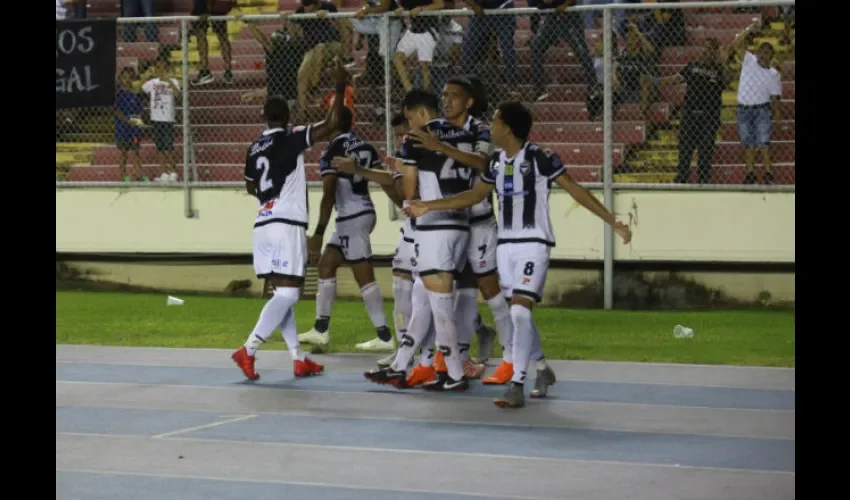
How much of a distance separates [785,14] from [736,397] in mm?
7031

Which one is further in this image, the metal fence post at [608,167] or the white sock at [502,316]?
the metal fence post at [608,167]

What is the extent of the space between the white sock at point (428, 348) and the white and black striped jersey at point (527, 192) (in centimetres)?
123

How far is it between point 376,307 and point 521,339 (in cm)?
303

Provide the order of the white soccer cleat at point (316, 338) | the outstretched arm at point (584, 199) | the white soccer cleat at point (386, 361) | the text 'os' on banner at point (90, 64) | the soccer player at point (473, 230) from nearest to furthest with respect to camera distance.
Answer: the outstretched arm at point (584, 199) < the soccer player at point (473, 230) < the white soccer cleat at point (386, 361) < the white soccer cleat at point (316, 338) < the text 'os' on banner at point (90, 64)

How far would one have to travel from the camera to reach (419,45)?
1623cm

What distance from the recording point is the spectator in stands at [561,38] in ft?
52.3

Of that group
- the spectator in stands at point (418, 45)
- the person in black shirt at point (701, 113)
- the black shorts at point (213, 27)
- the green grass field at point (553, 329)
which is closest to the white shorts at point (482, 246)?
the green grass field at point (553, 329)

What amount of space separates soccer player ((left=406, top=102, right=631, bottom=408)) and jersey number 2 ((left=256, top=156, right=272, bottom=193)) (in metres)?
1.67

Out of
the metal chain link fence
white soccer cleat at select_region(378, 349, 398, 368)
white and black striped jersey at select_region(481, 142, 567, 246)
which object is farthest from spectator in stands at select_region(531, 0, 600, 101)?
white and black striped jersey at select_region(481, 142, 567, 246)

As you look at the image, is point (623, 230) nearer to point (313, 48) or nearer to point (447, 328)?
point (447, 328)

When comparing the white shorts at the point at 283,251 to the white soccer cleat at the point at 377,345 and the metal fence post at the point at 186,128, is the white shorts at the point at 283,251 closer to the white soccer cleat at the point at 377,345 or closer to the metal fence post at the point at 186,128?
the white soccer cleat at the point at 377,345

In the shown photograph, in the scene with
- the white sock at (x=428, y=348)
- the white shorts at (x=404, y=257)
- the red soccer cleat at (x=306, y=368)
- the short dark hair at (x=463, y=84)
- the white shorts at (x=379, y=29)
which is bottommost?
the red soccer cleat at (x=306, y=368)
